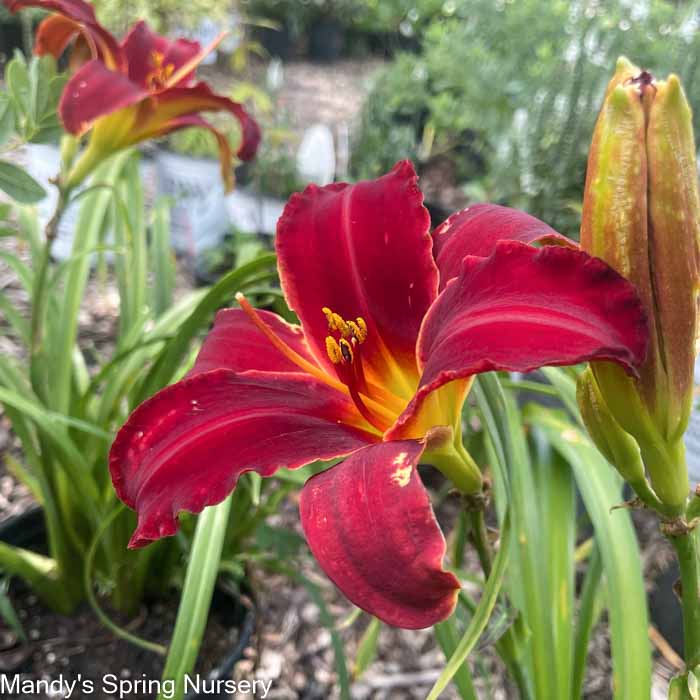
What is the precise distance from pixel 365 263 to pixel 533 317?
0.66 ft

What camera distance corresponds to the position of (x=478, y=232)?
0.53 meters

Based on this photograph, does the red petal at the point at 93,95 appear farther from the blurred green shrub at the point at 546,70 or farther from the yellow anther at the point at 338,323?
the blurred green shrub at the point at 546,70

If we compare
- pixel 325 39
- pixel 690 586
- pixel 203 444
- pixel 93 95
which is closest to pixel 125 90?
pixel 93 95

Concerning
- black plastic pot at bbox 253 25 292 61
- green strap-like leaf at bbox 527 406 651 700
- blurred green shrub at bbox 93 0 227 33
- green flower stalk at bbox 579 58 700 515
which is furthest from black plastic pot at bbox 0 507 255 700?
black plastic pot at bbox 253 25 292 61

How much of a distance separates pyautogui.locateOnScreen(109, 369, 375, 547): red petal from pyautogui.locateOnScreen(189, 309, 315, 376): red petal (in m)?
0.07

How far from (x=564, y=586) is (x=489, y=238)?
1.47 ft

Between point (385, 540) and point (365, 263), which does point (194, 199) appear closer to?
point (365, 263)

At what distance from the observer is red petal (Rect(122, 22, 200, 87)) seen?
943 millimetres

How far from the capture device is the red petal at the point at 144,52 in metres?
0.94

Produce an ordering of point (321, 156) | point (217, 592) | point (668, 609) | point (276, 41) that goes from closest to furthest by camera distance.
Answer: point (217, 592) < point (668, 609) < point (321, 156) < point (276, 41)

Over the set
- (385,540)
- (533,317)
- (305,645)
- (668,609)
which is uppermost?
(533,317)

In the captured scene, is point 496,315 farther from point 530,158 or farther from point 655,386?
point 530,158

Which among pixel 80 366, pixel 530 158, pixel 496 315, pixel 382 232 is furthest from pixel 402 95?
pixel 496 315

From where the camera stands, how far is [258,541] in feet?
3.11
